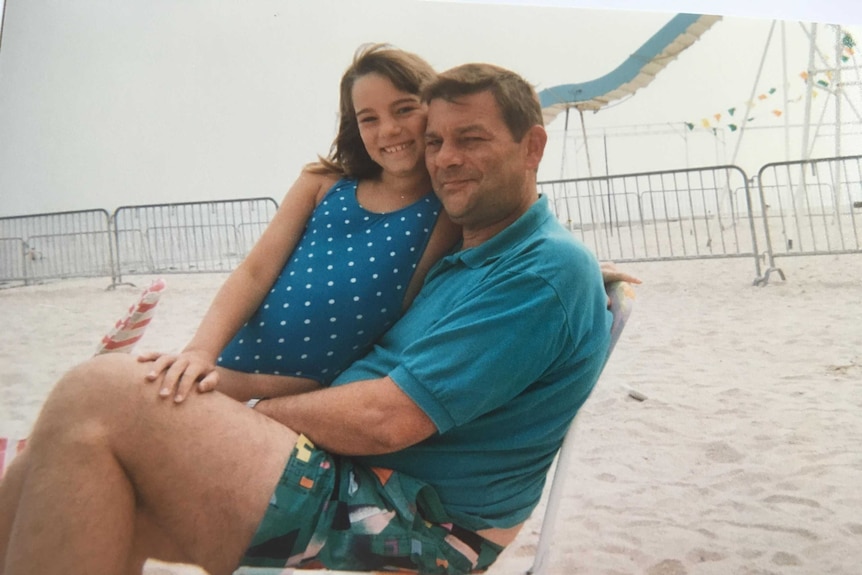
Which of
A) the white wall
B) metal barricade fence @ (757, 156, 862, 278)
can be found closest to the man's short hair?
the white wall

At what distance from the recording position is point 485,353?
96cm

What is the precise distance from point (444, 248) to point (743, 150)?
1304 mm

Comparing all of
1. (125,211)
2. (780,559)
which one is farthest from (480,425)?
(125,211)

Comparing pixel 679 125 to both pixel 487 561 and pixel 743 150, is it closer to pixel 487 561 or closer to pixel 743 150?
pixel 743 150

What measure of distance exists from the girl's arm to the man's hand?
3 cm

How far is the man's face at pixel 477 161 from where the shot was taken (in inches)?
45.7

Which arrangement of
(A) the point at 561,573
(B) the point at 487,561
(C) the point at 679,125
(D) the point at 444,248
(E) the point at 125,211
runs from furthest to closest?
(C) the point at 679,125 < (E) the point at 125,211 < (A) the point at 561,573 < (D) the point at 444,248 < (B) the point at 487,561

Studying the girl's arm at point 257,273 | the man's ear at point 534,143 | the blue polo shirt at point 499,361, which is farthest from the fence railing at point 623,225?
the blue polo shirt at point 499,361

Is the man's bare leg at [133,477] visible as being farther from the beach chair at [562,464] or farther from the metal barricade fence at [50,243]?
the metal barricade fence at [50,243]

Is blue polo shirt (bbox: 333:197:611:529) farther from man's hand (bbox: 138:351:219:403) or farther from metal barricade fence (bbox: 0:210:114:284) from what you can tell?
metal barricade fence (bbox: 0:210:114:284)

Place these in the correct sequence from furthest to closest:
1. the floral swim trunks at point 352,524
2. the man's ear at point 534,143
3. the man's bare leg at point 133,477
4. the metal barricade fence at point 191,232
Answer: the metal barricade fence at point 191,232 < the man's ear at point 534,143 < the floral swim trunks at point 352,524 < the man's bare leg at point 133,477

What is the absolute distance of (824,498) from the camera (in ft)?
5.73

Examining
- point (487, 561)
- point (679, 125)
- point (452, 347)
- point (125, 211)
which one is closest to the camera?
point (452, 347)

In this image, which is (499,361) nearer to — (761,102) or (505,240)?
(505,240)
